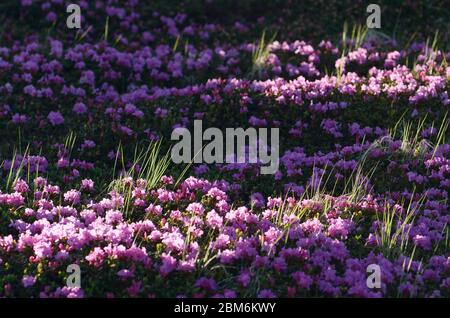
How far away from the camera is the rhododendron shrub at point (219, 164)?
7.07 m

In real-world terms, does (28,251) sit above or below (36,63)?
below

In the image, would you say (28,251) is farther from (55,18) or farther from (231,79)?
(55,18)

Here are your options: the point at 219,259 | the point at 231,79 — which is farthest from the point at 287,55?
the point at 219,259

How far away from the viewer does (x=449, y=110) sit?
1058 cm

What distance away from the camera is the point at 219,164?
9672 mm

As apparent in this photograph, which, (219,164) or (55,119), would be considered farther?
(55,119)

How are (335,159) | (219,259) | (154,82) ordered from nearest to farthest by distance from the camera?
(219,259), (335,159), (154,82)

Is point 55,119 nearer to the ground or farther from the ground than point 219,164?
farther from the ground

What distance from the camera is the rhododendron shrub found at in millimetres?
7070

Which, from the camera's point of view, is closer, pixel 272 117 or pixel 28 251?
pixel 28 251

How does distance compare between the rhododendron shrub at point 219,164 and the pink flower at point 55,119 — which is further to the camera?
the pink flower at point 55,119

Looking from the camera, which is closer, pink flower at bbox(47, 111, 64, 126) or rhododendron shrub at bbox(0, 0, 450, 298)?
rhododendron shrub at bbox(0, 0, 450, 298)
